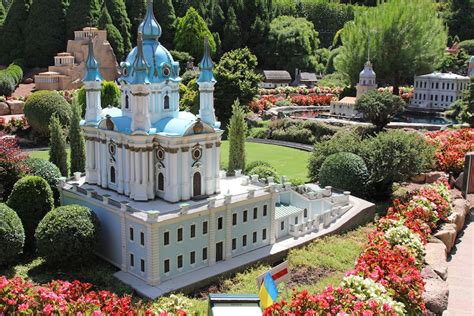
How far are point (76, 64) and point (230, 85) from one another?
24.1m

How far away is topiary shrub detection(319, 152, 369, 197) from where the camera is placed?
1389 inches

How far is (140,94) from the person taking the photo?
25.7 meters

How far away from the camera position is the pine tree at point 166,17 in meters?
86.3

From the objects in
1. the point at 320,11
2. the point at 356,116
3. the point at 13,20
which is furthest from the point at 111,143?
the point at 320,11

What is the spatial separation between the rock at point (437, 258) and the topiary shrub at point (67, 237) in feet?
48.8

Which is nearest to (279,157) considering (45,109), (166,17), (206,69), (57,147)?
(57,147)

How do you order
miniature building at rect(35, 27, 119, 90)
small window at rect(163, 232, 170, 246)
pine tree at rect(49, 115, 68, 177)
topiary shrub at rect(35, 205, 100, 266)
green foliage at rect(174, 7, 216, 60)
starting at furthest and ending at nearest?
green foliage at rect(174, 7, 216, 60)
miniature building at rect(35, 27, 119, 90)
pine tree at rect(49, 115, 68, 177)
topiary shrub at rect(35, 205, 100, 266)
small window at rect(163, 232, 170, 246)

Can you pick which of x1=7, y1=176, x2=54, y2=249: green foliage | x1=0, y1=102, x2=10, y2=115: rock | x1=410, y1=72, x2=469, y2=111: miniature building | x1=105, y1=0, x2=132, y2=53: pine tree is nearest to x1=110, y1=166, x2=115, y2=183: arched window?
x1=7, y1=176, x2=54, y2=249: green foliage

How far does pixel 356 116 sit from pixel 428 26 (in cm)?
1793

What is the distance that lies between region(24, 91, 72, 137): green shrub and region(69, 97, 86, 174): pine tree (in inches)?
670

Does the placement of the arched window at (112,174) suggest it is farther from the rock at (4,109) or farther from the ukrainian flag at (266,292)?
the rock at (4,109)

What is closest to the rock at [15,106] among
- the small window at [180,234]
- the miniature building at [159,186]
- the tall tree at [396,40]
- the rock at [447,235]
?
the miniature building at [159,186]

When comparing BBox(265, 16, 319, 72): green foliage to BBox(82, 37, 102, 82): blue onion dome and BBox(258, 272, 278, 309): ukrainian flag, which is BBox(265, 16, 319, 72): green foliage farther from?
BBox(258, 272, 278, 309): ukrainian flag

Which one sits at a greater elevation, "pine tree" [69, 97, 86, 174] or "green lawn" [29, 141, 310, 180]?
"pine tree" [69, 97, 86, 174]
